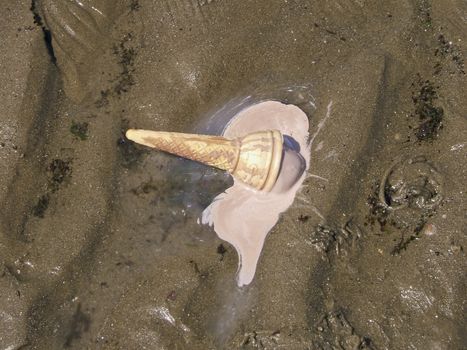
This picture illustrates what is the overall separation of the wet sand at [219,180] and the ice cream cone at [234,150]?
38cm

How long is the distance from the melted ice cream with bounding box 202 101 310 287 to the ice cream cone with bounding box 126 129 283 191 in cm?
26

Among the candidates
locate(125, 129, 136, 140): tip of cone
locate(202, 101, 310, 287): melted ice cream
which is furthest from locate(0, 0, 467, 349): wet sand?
locate(125, 129, 136, 140): tip of cone

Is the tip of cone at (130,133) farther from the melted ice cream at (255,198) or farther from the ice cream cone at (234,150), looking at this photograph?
the melted ice cream at (255,198)

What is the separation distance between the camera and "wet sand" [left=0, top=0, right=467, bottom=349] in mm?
6398

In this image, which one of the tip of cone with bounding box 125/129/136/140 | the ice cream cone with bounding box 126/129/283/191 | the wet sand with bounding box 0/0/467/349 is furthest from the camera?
the tip of cone with bounding box 125/129/136/140

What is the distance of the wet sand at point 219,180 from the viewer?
6.40 meters

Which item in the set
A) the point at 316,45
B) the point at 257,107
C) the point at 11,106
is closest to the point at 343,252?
the point at 257,107

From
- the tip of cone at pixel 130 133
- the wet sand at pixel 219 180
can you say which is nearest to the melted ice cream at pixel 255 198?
the wet sand at pixel 219 180

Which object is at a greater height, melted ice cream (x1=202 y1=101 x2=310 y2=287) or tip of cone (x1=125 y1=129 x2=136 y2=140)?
tip of cone (x1=125 y1=129 x2=136 y2=140)

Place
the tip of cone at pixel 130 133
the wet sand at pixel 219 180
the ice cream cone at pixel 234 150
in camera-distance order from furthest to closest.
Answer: the tip of cone at pixel 130 133
the wet sand at pixel 219 180
the ice cream cone at pixel 234 150

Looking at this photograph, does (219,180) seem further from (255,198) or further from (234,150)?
(234,150)

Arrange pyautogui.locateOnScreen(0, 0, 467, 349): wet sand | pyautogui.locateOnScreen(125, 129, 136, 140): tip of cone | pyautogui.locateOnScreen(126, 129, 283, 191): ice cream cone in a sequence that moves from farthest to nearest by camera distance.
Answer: pyautogui.locateOnScreen(125, 129, 136, 140): tip of cone, pyautogui.locateOnScreen(0, 0, 467, 349): wet sand, pyautogui.locateOnScreen(126, 129, 283, 191): ice cream cone

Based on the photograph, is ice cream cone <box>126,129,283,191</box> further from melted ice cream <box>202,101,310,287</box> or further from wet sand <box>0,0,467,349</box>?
wet sand <box>0,0,467,349</box>

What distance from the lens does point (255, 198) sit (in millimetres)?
6801
